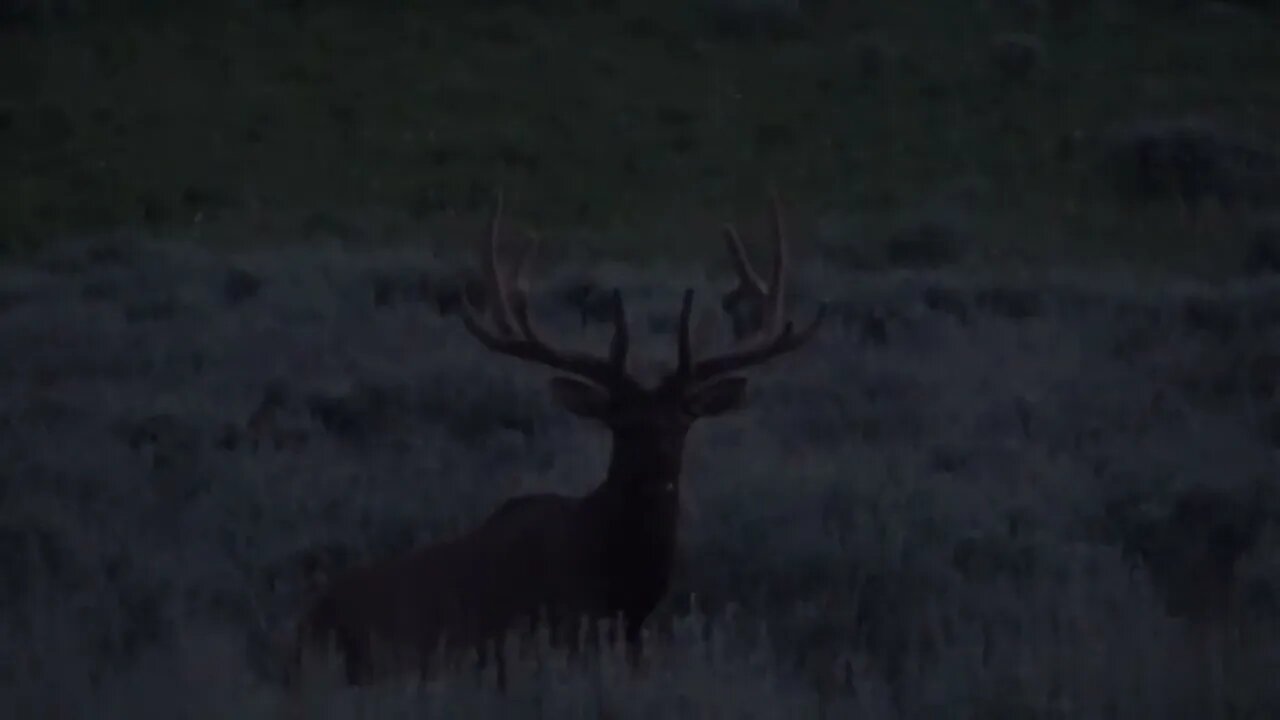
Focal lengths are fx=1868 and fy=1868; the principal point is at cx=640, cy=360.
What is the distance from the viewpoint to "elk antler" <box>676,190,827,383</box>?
5.80 metres

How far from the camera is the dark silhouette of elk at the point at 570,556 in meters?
5.73

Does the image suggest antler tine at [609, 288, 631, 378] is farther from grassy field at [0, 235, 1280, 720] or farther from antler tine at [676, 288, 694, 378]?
grassy field at [0, 235, 1280, 720]

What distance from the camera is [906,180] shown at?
23.7 meters

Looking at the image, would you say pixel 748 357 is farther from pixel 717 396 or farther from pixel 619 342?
pixel 619 342

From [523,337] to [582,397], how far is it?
404mm

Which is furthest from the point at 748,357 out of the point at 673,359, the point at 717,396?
the point at 673,359

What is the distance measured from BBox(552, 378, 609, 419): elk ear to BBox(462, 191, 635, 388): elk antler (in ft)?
0.19

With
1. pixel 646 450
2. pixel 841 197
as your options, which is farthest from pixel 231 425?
pixel 841 197

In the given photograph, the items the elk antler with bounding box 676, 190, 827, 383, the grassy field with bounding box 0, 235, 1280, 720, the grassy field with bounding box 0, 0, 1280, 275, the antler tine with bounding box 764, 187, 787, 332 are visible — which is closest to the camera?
the grassy field with bounding box 0, 235, 1280, 720

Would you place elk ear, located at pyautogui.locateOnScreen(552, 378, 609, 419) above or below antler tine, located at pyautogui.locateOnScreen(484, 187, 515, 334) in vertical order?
below

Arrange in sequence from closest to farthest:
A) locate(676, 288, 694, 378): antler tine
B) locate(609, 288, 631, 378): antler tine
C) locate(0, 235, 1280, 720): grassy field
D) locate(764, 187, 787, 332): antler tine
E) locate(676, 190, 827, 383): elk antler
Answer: locate(0, 235, 1280, 720): grassy field < locate(676, 288, 694, 378): antler tine < locate(609, 288, 631, 378): antler tine < locate(676, 190, 827, 383): elk antler < locate(764, 187, 787, 332): antler tine

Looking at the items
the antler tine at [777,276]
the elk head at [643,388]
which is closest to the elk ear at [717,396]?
the elk head at [643,388]

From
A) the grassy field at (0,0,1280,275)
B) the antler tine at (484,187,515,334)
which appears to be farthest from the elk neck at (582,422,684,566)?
the grassy field at (0,0,1280,275)

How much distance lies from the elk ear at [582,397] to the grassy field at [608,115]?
42.6ft
